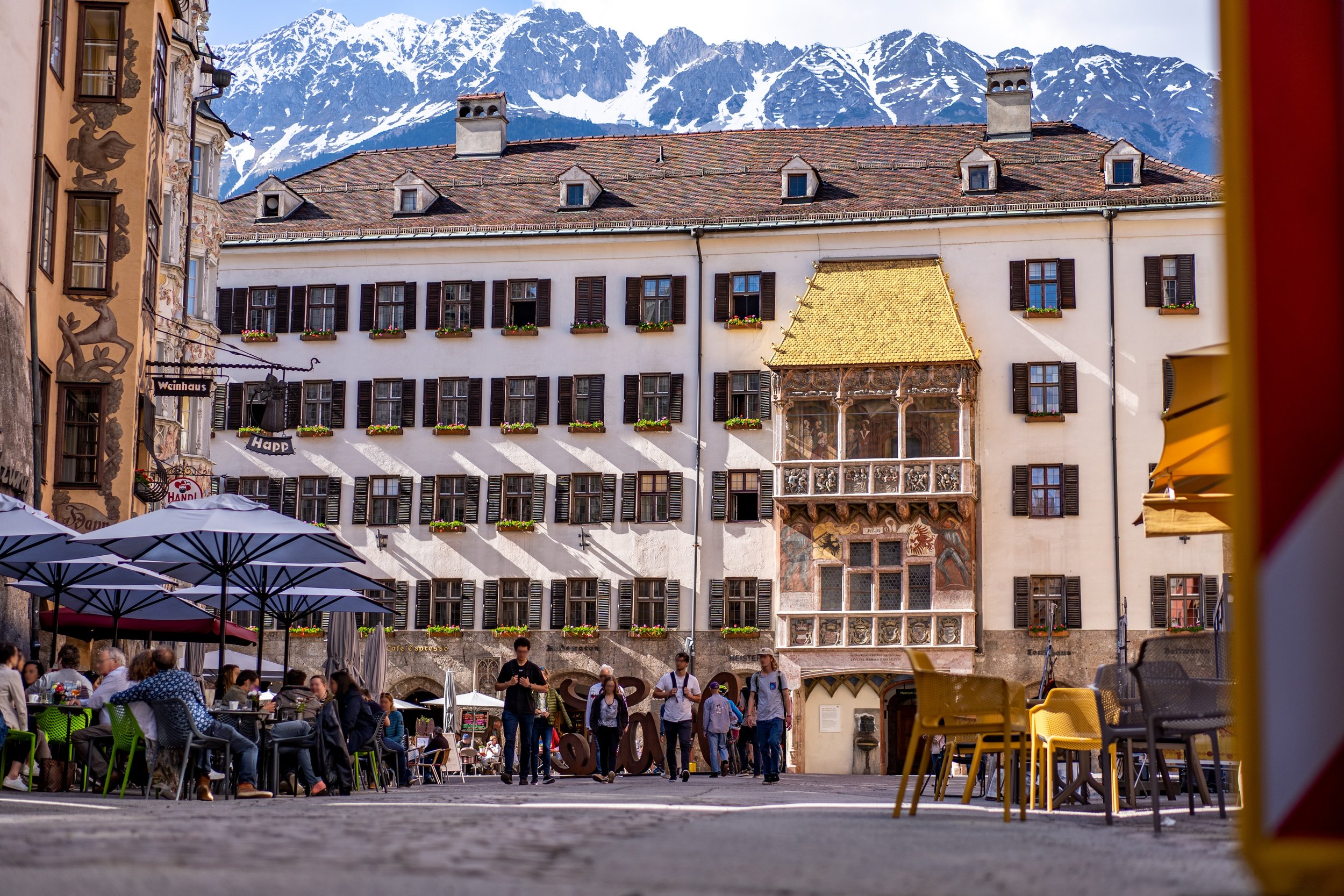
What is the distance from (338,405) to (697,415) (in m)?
9.76

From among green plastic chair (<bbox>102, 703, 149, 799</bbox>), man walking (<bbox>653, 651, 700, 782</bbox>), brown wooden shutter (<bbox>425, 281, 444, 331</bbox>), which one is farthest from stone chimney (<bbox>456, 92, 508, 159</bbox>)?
green plastic chair (<bbox>102, 703, 149, 799</bbox>)

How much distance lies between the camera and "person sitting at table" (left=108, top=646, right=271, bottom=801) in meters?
14.5

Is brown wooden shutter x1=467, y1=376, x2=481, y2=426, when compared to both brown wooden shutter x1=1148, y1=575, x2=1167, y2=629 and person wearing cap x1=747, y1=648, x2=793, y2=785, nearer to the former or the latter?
brown wooden shutter x1=1148, y1=575, x2=1167, y2=629

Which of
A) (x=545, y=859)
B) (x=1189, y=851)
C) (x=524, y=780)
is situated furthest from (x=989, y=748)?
(x=524, y=780)

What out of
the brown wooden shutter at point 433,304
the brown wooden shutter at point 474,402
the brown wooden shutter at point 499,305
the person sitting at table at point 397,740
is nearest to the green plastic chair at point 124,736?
the person sitting at table at point 397,740

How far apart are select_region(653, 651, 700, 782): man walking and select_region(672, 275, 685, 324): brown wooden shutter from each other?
2253cm

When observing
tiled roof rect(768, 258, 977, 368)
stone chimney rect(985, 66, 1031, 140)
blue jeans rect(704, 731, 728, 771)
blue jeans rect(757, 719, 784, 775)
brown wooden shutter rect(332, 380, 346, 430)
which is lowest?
blue jeans rect(704, 731, 728, 771)

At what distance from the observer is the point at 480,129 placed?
52.6 m

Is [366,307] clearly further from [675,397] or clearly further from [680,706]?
A: [680,706]

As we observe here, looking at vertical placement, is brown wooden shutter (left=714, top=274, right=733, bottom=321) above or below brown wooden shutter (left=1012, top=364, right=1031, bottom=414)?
above

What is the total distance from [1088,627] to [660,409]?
470 inches

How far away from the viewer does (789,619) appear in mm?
42531

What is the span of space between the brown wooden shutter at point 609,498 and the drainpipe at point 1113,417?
12350 mm

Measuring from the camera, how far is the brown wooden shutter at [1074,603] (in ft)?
138
